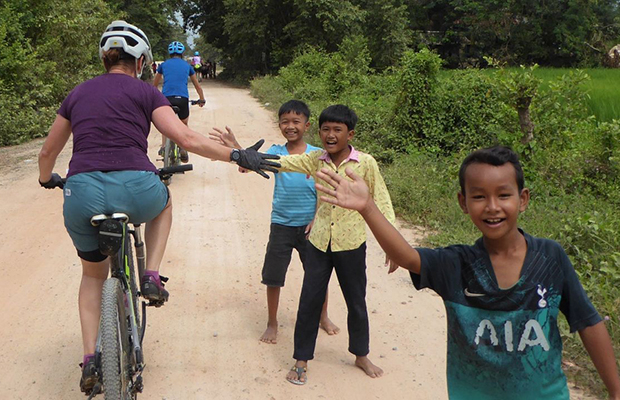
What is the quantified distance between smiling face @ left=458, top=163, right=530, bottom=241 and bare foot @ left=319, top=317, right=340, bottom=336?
261 cm

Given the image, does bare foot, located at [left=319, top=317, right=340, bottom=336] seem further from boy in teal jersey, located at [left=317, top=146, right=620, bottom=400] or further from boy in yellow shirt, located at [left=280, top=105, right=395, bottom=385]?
boy in teal jersey, located at [left=317, top=146, right=620, bottom=400]

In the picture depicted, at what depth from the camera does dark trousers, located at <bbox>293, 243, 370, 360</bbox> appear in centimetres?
374

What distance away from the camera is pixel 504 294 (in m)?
2.06

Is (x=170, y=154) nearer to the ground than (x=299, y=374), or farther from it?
farther from it

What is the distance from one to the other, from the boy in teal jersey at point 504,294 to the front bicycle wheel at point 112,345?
4.74 ft

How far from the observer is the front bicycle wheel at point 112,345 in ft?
9.49

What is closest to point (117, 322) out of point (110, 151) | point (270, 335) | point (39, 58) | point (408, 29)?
point (110, 151)

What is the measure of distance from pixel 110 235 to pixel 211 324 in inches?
73.2

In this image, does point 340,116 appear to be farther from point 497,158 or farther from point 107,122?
point 497,158

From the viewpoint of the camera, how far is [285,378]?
3.90 m

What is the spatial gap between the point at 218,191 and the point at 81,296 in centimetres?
534

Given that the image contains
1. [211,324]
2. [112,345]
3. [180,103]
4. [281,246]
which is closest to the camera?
[112,345]

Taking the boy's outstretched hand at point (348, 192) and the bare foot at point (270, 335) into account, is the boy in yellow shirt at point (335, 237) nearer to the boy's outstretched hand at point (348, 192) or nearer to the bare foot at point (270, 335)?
the bare foot at point (270, 335)

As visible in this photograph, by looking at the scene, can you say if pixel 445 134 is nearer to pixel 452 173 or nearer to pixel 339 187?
pixel 452 173
